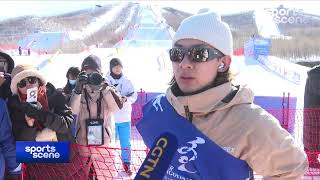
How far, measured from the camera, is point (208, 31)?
1722mm

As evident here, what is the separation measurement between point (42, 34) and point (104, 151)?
42.8 meters

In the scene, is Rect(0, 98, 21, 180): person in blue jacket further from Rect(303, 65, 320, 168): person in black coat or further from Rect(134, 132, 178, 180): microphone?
Rect(303, 65, 320, 168): person in black coat

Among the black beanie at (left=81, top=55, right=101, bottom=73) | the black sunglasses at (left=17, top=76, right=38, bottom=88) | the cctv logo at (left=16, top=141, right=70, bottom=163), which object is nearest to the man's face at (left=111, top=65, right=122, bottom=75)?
the black beanie at (left=81, top=55, right=101, bottom=73)

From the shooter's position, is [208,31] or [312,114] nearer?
[208,31]

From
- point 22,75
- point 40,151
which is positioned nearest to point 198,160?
point 40,151

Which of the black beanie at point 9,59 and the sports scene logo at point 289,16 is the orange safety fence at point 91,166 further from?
the sports scene logo at point 289,16

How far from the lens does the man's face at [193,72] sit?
5.41ft

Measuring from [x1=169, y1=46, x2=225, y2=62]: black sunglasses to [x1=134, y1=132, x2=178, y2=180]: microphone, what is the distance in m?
0.55

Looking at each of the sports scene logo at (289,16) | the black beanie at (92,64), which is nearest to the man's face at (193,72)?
the black beanie at (92,64)

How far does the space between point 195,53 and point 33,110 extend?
5.95 feet

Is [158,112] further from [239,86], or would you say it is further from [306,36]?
[306,36]

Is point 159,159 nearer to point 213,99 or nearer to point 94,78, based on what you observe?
point 213,99

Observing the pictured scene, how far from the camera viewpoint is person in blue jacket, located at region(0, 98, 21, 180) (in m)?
3.21

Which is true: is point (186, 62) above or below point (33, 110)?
above
